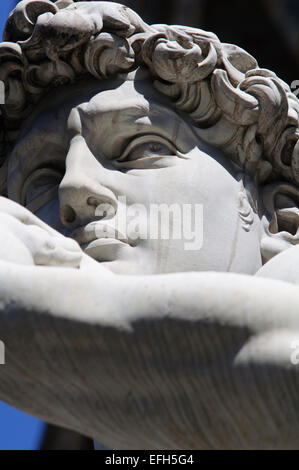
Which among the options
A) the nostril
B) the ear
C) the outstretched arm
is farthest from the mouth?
the outstretched arm

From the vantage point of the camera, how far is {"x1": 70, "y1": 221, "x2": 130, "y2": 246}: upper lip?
196 inches

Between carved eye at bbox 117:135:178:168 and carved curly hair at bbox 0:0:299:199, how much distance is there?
0.18 metres

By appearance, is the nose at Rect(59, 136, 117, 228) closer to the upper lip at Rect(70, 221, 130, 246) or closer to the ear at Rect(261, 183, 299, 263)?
the upper lip at Rect(70, 221, 130, 246)

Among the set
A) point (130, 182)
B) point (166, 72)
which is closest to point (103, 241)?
point (130, 182)

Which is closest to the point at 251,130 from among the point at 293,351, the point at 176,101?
the point at 176,101

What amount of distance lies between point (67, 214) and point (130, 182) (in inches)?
8.9

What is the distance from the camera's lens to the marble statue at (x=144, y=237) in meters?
3.93

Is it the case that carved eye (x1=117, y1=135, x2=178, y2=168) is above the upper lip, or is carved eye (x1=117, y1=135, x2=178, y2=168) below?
above

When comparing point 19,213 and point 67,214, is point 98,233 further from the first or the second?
point 19,213

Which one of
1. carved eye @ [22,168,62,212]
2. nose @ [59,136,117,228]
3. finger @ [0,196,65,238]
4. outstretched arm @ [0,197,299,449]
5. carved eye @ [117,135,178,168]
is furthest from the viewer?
carved eye @ [22,168,62,212]

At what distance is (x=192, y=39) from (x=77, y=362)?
1939mm

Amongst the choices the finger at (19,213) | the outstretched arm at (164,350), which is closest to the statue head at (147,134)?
the finger at (19,213)

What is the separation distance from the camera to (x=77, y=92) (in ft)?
18.1

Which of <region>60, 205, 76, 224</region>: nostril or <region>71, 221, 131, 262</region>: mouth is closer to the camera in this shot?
<region>71, 221, 131, 262</region>: mouth
